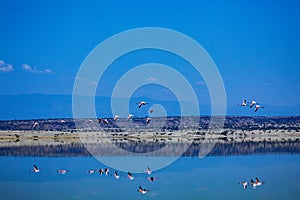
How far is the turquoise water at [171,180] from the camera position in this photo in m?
26.1

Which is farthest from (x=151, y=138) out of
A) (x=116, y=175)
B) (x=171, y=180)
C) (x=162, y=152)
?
(x=171, y=180)

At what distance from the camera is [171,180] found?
30.5 meters

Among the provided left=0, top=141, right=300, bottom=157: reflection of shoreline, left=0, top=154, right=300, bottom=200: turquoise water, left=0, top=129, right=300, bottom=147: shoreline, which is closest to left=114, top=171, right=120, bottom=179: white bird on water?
left=0, top=154, right=300, bottom=200: turquoise water

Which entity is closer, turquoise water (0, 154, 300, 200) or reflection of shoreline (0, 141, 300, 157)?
A: turquoise water (0, 154, 300, 200)

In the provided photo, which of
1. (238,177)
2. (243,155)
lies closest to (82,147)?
(243,155)

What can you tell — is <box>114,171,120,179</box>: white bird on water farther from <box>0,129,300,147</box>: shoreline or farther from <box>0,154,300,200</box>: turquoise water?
<box>0,129,300,147</box>: shoreline

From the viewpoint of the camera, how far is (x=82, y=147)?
5312 centimetres

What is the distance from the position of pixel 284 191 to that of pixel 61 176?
13198 mm

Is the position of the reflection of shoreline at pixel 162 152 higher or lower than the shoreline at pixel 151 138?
lower

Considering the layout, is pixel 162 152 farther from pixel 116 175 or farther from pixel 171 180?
pixel 171 180

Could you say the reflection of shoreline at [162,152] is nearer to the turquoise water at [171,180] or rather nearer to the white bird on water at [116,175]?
the turquoise water at [171,180]

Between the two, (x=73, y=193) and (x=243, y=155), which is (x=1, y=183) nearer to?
(x=73, y=193)

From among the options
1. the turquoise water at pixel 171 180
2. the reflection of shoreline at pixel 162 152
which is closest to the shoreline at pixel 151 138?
the reflection of shoreline at pixel 162 152

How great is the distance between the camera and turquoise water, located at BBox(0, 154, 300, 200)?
26.1m
